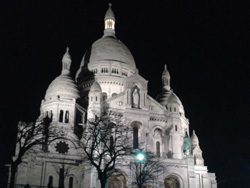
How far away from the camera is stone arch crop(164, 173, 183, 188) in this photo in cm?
6250

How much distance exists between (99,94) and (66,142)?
31.6ft

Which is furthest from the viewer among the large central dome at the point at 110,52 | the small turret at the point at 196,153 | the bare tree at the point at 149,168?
the large central dome at the point at 110,52

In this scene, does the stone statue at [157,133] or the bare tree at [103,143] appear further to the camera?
the stone statue at [157,133]

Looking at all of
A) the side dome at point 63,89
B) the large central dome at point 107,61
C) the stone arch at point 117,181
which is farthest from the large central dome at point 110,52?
the stone arch at point 117,181

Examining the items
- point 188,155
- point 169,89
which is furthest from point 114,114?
point 169,89

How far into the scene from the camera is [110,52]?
8600 centimetres

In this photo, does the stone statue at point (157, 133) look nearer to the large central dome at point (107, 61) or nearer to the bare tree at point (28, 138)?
the large central dome at point (107, 61)

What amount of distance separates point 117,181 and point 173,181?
347 inches

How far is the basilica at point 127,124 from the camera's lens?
6122 centimetres

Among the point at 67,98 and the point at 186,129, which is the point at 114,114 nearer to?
the point at 67,98

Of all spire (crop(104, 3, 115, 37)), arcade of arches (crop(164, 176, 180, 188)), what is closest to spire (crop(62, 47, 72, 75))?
spire (crop(104, 3, 115, 37))

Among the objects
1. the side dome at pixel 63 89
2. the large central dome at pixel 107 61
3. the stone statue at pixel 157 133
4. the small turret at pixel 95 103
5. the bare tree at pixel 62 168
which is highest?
the large central dome at pixel 107 61

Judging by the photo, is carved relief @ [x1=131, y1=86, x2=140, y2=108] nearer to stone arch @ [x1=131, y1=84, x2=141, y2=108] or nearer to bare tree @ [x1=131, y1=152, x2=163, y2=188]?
stone arch @ [x1=131, y1=84, x2=141, y2=108]

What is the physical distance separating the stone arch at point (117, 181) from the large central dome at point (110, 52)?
29407 mm
